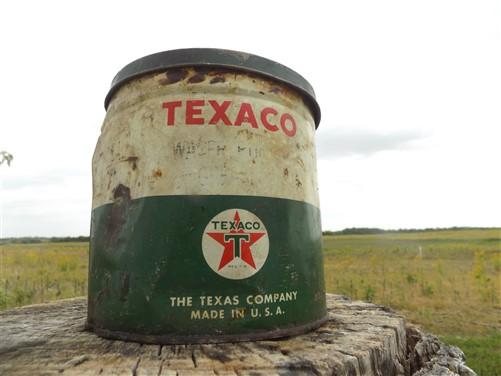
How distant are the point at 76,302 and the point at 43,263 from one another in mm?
14268

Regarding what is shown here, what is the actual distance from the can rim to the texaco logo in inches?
25.2

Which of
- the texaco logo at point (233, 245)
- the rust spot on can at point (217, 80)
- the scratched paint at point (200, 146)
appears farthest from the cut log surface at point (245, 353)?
the rust spot on can at point (217, 80)

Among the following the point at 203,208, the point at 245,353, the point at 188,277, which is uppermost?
the point at 203,208

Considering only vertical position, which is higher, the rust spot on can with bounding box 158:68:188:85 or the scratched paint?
the rust spot on can with bounding box 158:68:188:85

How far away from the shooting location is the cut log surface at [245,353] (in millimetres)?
1246

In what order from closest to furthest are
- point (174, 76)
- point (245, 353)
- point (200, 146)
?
1. point (245, 353)
2. point (200, 146)
3. point (174, 76)

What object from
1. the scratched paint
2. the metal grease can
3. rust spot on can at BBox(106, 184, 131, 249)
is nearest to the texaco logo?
the metal grease can

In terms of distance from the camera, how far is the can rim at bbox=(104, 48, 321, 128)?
1.71m

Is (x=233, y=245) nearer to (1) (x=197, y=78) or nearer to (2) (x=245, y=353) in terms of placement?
(2) (x=245, y=353)

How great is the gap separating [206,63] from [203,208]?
0.63 meters

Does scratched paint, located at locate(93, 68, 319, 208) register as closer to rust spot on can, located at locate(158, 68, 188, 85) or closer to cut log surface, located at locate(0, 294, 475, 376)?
rust spot on can, located at locate(158, 68, 188, 85)

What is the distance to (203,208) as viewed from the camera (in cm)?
156

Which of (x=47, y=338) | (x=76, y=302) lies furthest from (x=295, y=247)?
(x=76, y=302)

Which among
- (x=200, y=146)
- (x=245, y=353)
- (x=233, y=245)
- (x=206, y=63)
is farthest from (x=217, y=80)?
(x=245, y=353)
